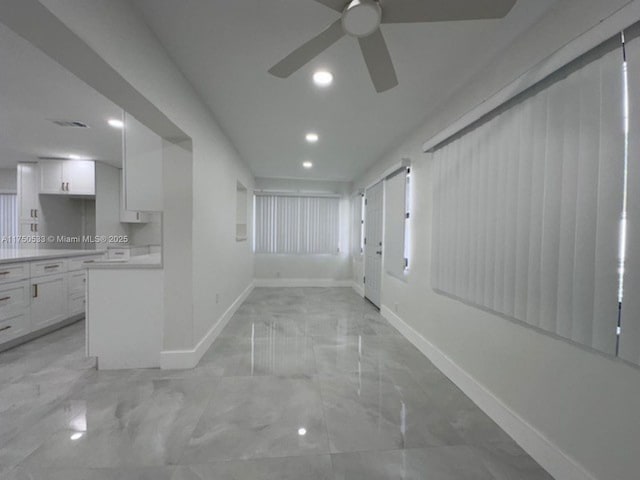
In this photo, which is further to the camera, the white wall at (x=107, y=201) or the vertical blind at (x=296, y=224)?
the vertical blind at (x=296, y=224)

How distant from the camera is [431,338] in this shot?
2.58 metres

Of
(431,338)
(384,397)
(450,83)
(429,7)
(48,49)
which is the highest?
(450,83)

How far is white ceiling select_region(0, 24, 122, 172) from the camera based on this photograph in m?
1.97

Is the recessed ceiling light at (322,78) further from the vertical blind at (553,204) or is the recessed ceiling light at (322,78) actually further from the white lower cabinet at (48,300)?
the white lower cabinet at (48,300)

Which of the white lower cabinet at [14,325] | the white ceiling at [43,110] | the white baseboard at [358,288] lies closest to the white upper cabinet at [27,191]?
the white ceiling at [43,110]

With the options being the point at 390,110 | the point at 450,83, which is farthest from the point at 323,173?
the point at 450,83

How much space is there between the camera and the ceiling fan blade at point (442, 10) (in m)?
1.10

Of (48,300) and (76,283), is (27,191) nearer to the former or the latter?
(76,283)

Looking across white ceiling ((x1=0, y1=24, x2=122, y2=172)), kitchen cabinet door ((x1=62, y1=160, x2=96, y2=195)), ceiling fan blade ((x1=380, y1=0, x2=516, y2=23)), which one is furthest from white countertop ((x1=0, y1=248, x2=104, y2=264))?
ceiling fan blade ((x1=380, y1=0, x2=516, y2=23))

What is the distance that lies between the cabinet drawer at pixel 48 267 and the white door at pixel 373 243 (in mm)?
4297

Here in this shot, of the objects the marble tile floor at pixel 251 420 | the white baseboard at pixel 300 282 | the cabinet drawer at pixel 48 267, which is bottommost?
the marble tile floor at pixel 251 420

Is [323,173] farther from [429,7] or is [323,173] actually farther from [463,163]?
[429,7]

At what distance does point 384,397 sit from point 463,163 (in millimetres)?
1932

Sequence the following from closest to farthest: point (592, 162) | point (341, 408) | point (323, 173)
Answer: point (592, 162) → point (341, 408) → point (323, 173)
